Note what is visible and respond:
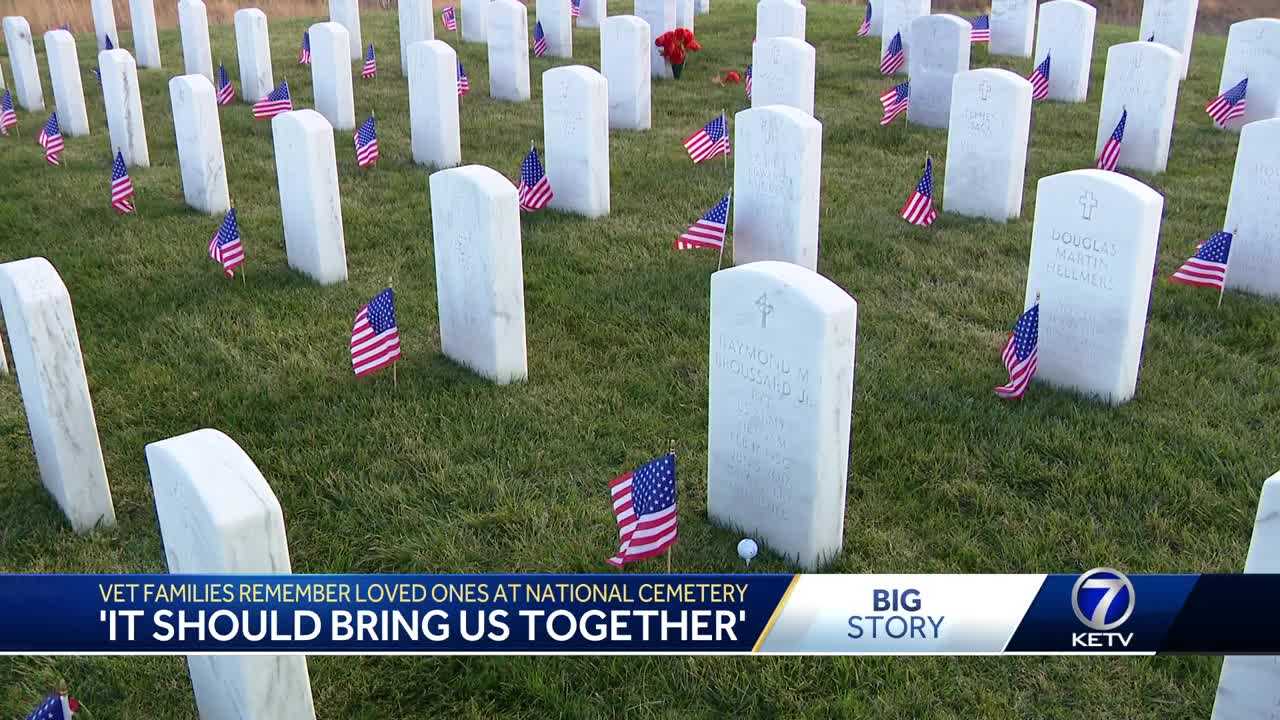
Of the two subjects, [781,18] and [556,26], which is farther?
[556,26]

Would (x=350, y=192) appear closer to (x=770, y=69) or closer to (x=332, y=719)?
(x=770, y=69)

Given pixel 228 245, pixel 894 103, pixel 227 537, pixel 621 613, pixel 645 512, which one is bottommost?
pixel 894 103

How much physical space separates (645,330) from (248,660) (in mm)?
4144

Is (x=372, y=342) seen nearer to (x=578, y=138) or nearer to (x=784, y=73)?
(x=578, y=138)

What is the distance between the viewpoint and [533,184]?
950 cm

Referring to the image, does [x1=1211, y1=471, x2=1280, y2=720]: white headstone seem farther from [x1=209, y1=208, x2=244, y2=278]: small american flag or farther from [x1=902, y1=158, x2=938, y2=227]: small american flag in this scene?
[x1=209, y1=208, x2=244, y2=278]: small american flag

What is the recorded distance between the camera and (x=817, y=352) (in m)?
4.69

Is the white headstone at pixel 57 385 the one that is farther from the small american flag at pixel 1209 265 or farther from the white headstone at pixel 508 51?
the white headstone at pixel 508 51

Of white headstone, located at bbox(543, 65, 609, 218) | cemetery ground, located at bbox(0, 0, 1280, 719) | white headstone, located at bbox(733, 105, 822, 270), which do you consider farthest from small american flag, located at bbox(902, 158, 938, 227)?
white headstone, located at bbox(543, 65, 609, 218)

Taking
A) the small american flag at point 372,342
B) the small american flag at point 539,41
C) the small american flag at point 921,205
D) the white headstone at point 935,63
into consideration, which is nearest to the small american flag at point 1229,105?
the white headstone at point 935,63

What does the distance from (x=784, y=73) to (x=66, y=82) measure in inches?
312

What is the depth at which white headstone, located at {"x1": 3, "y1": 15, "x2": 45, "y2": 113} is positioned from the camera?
1363 centimetres

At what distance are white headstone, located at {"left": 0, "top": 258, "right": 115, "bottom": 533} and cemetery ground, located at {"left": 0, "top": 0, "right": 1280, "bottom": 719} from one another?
0.17m

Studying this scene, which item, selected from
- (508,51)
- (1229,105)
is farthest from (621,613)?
(508,51)
